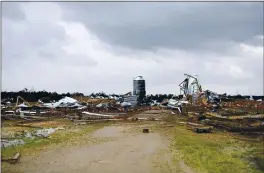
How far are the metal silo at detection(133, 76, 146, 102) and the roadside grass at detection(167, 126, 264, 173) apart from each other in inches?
1311

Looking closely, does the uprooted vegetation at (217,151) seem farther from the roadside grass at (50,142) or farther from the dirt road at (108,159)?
the roadside grass at (50,142)

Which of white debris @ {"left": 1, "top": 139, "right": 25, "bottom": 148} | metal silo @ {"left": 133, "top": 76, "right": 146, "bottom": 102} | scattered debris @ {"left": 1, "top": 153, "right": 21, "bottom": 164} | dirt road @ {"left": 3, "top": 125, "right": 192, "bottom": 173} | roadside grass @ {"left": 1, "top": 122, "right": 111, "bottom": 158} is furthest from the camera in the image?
metal silo @ {"left": 133, "top": 76, "right": 146, "bottom": 102}

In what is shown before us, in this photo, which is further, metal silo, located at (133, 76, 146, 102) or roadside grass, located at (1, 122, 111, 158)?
metal silo, located at (133, 76, 146, 102)

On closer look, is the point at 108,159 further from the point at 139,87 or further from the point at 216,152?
the point at 139,87

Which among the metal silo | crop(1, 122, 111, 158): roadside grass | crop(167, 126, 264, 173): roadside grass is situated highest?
the metal silo

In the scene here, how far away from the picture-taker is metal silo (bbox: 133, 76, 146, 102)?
6081 cm

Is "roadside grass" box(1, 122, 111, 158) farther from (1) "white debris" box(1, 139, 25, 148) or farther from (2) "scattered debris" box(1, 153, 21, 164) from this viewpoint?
(2) "scattered debris" box(1, 153, 21, 164)

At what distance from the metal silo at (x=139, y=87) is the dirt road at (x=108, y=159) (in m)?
36.6

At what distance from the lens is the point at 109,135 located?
91.8ft

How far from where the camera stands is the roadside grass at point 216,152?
17125mm

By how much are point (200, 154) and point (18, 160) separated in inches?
327

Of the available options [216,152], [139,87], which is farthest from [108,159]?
[139,87]

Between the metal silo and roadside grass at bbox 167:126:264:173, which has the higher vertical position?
the metal silo

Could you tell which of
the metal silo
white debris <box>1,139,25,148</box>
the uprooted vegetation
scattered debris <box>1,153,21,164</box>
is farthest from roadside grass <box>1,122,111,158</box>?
the metal silo
